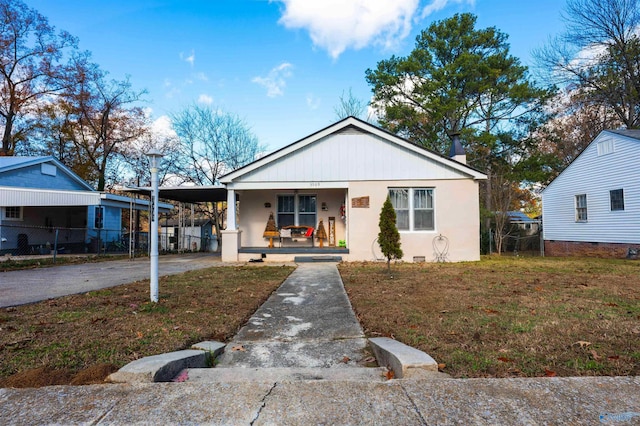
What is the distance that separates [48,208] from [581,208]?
26.4 m

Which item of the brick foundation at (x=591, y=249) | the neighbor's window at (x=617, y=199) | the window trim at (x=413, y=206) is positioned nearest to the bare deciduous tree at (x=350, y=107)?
the window trim at (x=413, y=206)

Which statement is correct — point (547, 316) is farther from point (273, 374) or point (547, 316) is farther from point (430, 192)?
point (430, 192)

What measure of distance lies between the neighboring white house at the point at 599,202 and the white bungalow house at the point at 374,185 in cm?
696

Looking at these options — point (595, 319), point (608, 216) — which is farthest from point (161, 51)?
point (608, 216)

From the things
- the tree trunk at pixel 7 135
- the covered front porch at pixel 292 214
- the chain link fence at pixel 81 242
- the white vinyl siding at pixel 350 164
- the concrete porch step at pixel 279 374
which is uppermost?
the tree trunk at pixel 7 135

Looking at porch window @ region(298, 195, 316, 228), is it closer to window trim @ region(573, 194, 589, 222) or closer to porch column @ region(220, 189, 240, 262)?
porch column @ region(220, 189, 240, 262)

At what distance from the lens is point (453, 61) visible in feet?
65.6

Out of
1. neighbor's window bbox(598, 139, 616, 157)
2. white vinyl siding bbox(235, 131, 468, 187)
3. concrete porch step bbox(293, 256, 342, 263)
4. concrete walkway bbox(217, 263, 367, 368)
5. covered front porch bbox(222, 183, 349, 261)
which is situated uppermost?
neighbor's window bbox(598, 139, 616, 157)

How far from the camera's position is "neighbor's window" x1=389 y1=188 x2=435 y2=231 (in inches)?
447

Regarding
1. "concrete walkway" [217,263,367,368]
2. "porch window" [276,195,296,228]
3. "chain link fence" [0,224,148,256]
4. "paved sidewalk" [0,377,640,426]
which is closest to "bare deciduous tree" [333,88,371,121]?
"porch window" [276,195,296,228]

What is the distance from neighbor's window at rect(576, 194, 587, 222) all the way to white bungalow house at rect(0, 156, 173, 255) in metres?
20.2

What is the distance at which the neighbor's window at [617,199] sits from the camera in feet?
44.2

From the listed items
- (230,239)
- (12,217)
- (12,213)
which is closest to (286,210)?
(230,239)

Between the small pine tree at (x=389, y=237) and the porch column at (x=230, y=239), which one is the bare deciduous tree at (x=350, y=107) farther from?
the small pine tree at (x=389, y=237)
